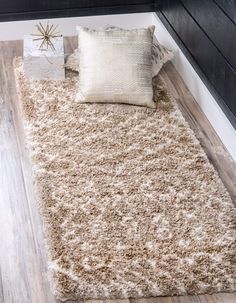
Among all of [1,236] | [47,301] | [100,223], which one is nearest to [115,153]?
[100,223]

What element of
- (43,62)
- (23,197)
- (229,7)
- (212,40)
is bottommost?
(23,197)

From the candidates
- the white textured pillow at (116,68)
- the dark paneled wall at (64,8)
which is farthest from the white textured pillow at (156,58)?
the dark paneled wall at (64,8)

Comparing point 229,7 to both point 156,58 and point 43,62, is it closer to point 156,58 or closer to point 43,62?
point 156,58

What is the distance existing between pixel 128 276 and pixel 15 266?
443 mm

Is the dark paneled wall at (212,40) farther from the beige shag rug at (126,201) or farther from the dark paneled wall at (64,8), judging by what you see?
the dark paneled wall at (64,8)

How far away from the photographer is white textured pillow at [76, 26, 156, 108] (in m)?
3.55

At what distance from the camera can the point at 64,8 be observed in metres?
4.31

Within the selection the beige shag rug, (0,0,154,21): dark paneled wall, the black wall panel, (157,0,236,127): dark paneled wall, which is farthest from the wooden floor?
the black wall panel

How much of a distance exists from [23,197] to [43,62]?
3.45ft

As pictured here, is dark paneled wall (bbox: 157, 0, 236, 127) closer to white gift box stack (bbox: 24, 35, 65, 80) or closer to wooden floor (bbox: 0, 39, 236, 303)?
wooden floor (bbox: 0, 39, 236, 303)

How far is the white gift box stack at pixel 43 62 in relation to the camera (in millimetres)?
3723

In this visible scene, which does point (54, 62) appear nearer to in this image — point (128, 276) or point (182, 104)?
point (182, 104)

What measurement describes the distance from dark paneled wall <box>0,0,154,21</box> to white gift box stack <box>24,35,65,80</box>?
1.73 feet

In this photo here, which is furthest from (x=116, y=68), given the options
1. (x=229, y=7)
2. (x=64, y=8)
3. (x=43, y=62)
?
(x=64, y=8)
